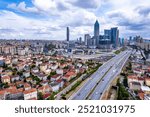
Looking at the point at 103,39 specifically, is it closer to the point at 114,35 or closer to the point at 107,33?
the point at 107,33

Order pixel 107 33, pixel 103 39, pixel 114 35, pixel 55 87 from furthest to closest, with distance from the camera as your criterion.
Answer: pixel 107 33 → pixel 114 35 → pixel 103 39 → pixel 55 87

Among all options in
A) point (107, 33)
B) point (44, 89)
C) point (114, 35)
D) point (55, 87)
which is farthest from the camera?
point (107, 33)

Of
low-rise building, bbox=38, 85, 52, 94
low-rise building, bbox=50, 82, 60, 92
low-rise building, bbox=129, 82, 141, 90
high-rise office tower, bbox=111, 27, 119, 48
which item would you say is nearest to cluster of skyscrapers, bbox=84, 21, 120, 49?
high-rise office tower, bbox=111, 27, 119, 48

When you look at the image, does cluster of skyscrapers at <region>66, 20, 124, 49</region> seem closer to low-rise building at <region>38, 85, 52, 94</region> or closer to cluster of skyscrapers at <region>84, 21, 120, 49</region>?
cluster of skyscrapers at <region>84, 21, 120, 49</region>

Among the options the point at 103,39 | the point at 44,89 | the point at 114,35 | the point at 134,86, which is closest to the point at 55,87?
the point at 44,89

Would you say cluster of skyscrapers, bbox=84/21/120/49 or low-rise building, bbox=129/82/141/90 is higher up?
cluster of skyscrapers, bbox=84/21/120/49

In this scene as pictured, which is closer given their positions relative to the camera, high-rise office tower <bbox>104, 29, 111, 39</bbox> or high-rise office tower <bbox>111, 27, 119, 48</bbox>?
high-rise office tower <bbox>111, 27, 119, 48</bbox>

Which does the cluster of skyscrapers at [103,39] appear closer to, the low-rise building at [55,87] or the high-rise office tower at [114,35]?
the high-rise office tower at [114,35]

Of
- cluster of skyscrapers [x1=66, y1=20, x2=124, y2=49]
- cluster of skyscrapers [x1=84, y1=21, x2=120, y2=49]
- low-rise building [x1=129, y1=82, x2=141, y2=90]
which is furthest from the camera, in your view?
cluster of skyscrapers [x1=84, y1=21, x2=120, y2=49]
